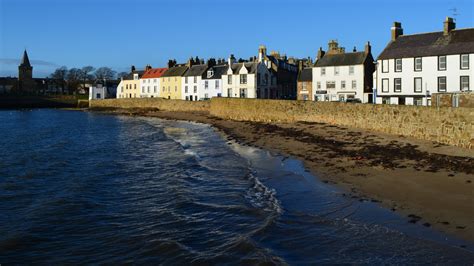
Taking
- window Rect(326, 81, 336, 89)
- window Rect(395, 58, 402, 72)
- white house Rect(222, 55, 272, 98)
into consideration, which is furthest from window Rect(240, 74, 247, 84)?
window Rect(395, 58, 402, 72)

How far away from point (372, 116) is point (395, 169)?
11.1 meters

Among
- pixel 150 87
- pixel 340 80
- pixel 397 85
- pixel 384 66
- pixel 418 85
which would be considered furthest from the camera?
pixel 150 87

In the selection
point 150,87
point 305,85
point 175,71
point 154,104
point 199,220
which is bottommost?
point 199,220

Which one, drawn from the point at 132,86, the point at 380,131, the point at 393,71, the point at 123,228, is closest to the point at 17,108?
the point at 132,86

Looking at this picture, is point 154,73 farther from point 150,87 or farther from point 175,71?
point 175,71

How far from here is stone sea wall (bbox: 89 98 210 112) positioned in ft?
211

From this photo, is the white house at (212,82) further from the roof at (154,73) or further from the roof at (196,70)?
the roof at (154,73)

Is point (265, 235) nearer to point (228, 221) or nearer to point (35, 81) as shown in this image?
point (228, 221)

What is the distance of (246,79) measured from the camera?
64438 millimetres

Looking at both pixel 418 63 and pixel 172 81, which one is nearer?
pixel 418 63

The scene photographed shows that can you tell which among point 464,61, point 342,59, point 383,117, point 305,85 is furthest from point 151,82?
point 383,117

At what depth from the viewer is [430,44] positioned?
1603 inches

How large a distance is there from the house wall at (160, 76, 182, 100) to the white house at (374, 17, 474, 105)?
136 ft

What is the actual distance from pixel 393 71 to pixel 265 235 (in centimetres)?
3632
